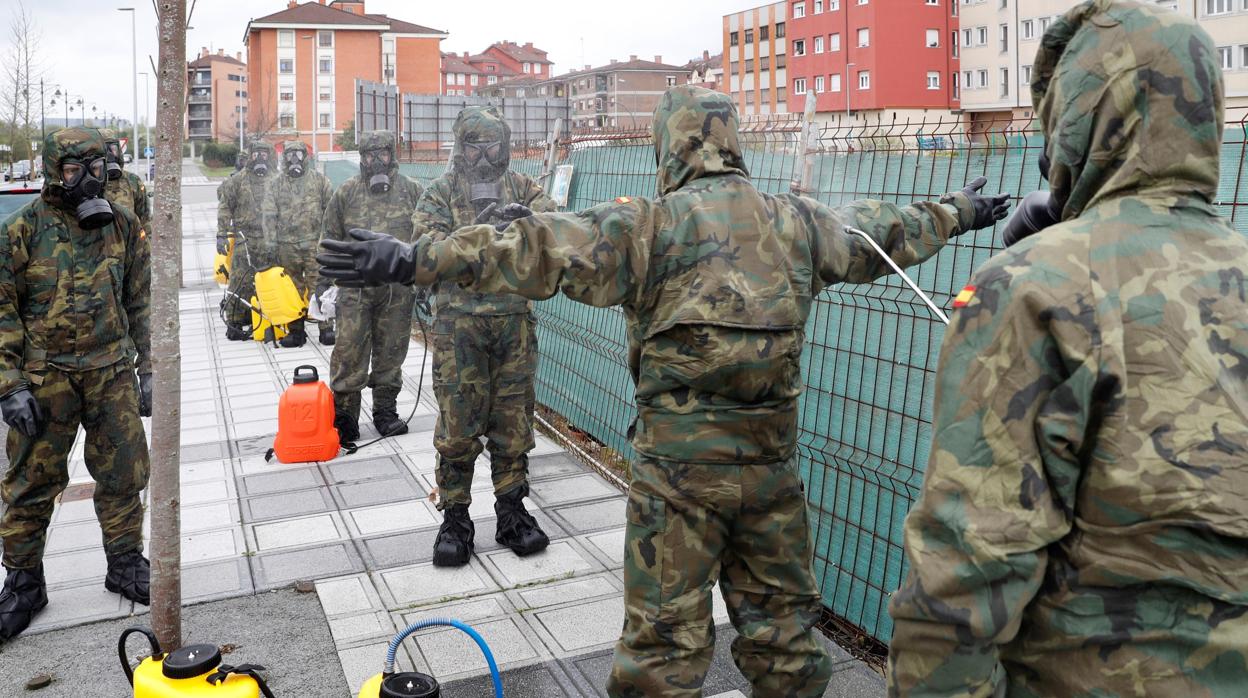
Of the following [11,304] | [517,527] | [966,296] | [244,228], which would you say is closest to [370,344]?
[517,527]

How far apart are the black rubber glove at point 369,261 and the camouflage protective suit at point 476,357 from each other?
2.27 m

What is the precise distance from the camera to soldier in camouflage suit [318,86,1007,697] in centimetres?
316

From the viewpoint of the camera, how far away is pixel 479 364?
555 cm

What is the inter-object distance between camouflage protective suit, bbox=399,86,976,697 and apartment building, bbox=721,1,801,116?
6668cm

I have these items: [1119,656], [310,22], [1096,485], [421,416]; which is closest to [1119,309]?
[1096,485]

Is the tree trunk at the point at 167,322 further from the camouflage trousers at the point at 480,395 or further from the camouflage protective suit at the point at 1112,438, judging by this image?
the camouflage protective suit at the point at 1112,438

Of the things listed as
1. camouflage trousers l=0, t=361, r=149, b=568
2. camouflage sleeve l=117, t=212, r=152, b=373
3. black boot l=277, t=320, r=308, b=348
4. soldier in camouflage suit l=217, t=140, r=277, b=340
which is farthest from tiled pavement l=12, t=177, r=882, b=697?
soldier in camouflage suit l=217, t=140, r=277, b=340

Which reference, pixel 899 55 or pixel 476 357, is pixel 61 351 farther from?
pixel 899 55

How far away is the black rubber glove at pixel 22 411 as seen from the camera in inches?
173

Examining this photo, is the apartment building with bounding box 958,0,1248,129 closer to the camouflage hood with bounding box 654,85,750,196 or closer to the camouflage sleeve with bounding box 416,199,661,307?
the camouflage hood with bounding box 654,85,750,196

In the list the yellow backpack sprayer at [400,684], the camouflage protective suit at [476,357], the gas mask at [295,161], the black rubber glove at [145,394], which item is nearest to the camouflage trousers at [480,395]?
the camouflage protective suit at [476,357]

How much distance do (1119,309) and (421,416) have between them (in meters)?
7.45

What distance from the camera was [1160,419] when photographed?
1.73 meters

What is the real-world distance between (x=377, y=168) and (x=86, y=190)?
144 inches
